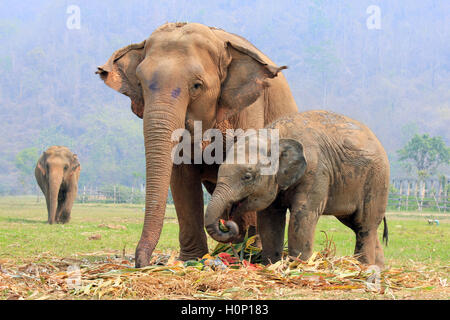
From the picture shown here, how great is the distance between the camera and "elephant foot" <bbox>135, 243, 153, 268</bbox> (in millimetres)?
6379

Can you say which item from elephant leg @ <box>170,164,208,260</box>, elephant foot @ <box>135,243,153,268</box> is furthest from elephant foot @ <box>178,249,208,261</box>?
elephant foot @ <box>135,243,153,268</box>

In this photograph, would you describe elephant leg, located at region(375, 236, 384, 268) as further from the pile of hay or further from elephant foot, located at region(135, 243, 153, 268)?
elephant foot, located at region(135, 243, 153, 268)

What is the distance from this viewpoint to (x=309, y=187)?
707 centimetres

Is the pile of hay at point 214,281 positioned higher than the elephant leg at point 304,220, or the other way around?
the elephant leg at point 304,220

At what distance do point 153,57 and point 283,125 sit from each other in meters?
1.75

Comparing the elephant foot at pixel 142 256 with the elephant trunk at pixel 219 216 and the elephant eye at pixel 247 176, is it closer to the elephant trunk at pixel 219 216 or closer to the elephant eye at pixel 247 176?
the elephant trunk at pixel 219 216

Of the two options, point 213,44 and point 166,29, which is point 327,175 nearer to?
point 213,44

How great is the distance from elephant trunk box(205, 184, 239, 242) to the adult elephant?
0.55 metres

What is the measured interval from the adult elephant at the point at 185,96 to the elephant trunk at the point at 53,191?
11756 mm

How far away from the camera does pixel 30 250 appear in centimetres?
1130

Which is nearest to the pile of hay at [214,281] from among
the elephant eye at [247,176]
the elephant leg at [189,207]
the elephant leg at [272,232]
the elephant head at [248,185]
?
the elephant leg at [272,232]

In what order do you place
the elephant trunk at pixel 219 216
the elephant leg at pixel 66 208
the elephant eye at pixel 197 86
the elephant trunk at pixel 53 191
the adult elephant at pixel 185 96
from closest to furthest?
the elephant trunk at pixel 219 216 < the adult elephant at pixel 185 96 < the elephant eye at pixel 197 86 < the elephant trunk at pixel 53 191 < the elephant leg at pixel 66 208

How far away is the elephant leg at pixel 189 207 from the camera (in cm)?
→ 854

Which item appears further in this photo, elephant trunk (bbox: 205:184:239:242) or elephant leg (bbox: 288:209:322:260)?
elephant leg (bbox: 288:209:322:260)
